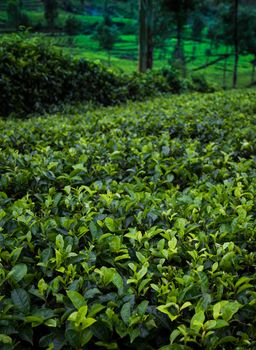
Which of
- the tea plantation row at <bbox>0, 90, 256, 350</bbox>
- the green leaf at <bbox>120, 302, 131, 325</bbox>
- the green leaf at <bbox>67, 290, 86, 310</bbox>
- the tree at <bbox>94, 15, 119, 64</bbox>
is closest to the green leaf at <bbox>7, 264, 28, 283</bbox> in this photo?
the tea plantation row at <bbox>0, 90, 256, 350</bbox>

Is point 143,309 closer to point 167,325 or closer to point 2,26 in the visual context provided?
point 167,325

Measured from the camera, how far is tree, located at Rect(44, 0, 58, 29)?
3775 cm

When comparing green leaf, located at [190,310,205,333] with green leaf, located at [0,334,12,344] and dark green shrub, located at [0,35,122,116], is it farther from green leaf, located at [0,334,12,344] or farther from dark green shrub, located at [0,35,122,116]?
dark green shrub, located at [0,35,122,116]

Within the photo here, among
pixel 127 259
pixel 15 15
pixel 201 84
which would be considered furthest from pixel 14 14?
pixel 127 259

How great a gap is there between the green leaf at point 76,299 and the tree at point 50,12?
132 ft

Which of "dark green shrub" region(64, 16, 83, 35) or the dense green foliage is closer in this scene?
the dense green foliage

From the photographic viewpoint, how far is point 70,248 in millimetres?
1462

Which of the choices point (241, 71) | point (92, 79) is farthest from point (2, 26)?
point (92, 79)

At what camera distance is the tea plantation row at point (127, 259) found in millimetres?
1166

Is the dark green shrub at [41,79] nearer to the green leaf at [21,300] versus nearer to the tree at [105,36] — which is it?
the green leaf at [21,300]

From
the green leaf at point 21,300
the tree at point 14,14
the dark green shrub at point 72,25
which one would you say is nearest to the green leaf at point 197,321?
the green leaf at point 21,300

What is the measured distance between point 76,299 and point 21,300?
184 mm

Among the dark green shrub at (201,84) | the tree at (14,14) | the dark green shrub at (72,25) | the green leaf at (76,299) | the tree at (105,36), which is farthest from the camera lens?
the tree at (105,36)

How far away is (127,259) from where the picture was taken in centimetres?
154
